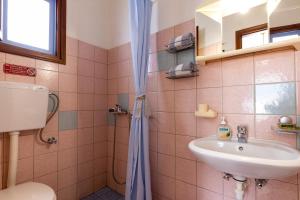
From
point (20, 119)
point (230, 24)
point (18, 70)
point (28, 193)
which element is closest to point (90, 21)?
point (18, 70)

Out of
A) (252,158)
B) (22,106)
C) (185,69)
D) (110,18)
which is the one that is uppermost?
(110,18)

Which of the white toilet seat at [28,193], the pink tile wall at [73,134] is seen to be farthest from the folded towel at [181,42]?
the white toilet seat at [28,193]

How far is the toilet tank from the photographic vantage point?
1156mm

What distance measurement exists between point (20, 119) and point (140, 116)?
2.90 feet

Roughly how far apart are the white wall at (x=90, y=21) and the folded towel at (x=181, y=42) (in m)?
0.96

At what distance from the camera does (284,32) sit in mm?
945

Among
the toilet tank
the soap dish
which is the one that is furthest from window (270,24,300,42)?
the toilet tank

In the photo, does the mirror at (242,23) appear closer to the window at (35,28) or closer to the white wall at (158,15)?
the white wall at (158,15)

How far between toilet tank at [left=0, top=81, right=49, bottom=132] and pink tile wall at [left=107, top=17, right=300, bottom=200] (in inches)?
32.0

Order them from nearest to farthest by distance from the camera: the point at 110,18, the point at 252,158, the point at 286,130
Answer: the point at 252,158 → the point at 286,130 → the point at 110,18

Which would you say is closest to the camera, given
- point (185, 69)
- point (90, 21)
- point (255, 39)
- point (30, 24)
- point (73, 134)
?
point (255, 39)

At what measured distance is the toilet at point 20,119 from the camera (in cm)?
111

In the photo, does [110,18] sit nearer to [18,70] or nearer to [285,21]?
[18,70]

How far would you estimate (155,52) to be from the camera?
1592mm
